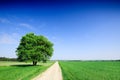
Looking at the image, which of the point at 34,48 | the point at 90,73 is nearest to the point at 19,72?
the point at 90,73

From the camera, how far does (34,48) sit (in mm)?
47875

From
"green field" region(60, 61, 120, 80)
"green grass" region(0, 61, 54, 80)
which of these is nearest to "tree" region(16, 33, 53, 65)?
"green grass" region(0, 61, 54, 80)

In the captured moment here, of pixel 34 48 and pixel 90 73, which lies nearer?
pixel 90 73

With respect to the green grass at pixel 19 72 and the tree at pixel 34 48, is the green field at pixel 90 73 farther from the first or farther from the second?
the tree at pixel 34 48

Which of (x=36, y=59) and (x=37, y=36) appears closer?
(x=36, y=59)

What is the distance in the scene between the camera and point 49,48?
51.5 m

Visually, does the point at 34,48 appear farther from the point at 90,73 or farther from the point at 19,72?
the point at 90,73

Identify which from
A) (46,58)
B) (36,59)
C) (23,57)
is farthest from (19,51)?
(46,58)

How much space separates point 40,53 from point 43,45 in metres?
3.78

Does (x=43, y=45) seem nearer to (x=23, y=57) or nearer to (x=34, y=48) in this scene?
(x=34, y=48)

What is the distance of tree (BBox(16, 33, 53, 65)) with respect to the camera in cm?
4612

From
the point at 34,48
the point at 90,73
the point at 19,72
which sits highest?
the point at 34,48

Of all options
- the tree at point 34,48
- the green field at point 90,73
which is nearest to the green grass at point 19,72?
the green field at point 90,73

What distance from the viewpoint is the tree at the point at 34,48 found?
46.1 m
